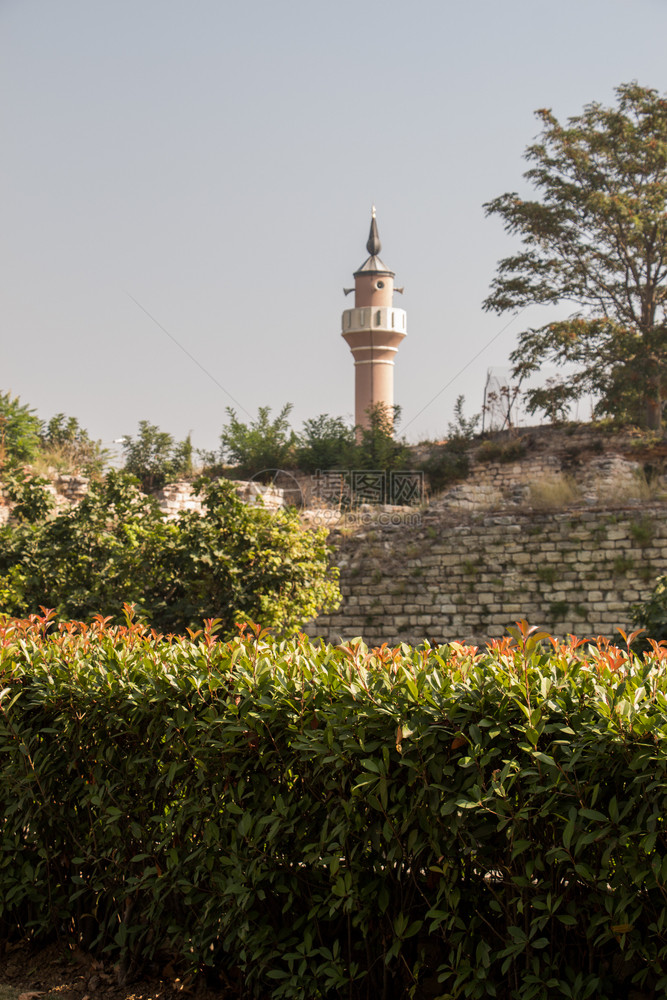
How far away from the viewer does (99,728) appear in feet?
11.6

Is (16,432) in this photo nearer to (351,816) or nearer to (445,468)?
(445,468)

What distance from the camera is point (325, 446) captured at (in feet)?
69.5

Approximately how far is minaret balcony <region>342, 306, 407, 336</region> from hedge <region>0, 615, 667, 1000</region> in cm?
2250

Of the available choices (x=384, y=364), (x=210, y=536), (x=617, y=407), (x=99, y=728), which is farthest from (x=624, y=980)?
(x=384, y=364)

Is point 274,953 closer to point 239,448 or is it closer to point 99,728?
point 99,728

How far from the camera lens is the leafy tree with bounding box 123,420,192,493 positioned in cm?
2030

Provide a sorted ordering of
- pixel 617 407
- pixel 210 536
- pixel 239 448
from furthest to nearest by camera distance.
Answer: pixel 239 448, pixel 617 407, pixel 210 536

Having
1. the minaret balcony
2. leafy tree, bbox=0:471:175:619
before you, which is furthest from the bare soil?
the minaret balcony

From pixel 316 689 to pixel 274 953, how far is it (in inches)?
35.8

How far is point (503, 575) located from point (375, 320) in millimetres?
13999

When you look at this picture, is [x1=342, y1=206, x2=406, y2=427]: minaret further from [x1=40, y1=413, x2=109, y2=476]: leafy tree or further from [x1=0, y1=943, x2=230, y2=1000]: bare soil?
[x1=0, y1=943, x2=230, y2=1000]: bare soil

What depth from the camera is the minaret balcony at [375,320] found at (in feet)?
83.4

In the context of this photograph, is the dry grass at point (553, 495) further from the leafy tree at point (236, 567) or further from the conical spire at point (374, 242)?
the conical spire at point (374, 242)

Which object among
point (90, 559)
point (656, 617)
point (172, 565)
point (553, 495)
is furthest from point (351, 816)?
point (553, 495)
